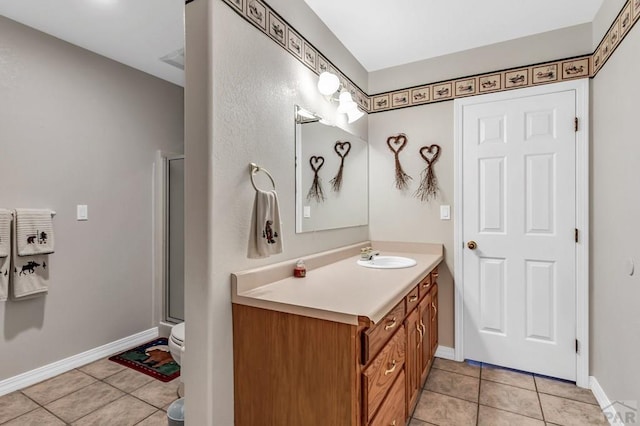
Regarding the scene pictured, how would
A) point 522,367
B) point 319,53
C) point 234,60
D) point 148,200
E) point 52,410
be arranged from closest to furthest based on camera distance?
point 234,60, point 52,410, point 319,53, point 522,367, point 148,200

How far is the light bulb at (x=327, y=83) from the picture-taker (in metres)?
2.01

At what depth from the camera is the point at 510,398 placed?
80.2 inches

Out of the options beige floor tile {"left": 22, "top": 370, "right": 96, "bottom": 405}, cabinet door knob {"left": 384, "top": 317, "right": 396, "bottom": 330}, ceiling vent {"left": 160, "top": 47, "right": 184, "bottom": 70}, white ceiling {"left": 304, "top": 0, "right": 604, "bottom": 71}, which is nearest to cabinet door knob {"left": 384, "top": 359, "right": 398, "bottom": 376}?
cabinet door knob {"left": 384, "top": 317, "right": 396, "bottom": 330}

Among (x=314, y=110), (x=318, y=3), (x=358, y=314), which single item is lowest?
(x=358, y=314)

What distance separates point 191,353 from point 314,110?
1487mm

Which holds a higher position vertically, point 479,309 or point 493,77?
point 493,77

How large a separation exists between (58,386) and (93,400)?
0.39 m

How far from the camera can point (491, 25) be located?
7.22 ft

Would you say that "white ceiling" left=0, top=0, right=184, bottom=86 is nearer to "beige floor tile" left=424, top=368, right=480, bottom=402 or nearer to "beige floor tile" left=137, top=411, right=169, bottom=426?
"beige floor tile" left=137, top=411, right=169, bottom=426

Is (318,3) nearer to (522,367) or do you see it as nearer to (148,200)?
(148,200)

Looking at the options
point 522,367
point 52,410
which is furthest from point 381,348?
point 52,410

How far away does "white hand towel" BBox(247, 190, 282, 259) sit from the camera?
147 cm

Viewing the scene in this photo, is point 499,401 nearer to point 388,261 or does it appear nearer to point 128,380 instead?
point 388,261

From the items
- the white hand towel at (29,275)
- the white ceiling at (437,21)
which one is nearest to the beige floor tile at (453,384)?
the white ceiling at (437,21)
